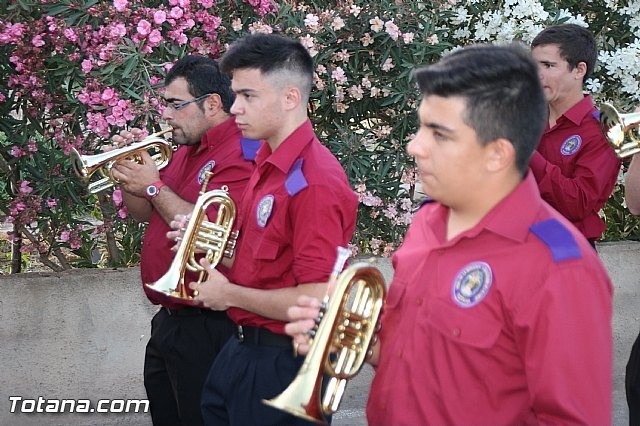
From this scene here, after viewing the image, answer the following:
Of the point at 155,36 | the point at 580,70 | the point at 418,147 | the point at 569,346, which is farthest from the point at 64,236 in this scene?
the point at 569,346

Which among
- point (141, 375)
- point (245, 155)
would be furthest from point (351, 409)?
point (245, 155)

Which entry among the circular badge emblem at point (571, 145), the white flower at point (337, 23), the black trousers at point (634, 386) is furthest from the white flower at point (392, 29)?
the black trousers at point (634, 386)

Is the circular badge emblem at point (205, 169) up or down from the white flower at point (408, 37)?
down

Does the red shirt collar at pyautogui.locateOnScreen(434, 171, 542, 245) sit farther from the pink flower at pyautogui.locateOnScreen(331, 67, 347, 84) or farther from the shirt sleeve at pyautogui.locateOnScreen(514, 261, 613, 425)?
the pink flower at pyautogui.locateOnScreen(331, 67, 347, 84)

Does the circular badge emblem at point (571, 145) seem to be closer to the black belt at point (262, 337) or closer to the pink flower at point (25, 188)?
the black belt at point (262, 337)

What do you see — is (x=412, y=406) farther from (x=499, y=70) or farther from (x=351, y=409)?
(x=351, y=409)

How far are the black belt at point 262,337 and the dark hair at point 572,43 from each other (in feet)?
6.72

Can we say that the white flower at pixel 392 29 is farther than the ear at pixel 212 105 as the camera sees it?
Yes

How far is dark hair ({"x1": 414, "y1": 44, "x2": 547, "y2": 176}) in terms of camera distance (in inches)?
79.4

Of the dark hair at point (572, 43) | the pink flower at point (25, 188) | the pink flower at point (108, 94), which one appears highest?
the dark hair at point (572, 43)

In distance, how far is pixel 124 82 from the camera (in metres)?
4.93

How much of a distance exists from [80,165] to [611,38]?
3.67 meters

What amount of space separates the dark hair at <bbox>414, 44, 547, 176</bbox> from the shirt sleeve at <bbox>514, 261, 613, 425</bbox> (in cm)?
32

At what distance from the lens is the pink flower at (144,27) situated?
15.9 feet
